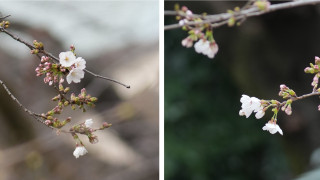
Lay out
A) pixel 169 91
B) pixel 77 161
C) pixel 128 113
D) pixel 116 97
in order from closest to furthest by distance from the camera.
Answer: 1. pixel 128 113
2. pixel 169 91
3. pixel 77 161
4. pixel 116 97

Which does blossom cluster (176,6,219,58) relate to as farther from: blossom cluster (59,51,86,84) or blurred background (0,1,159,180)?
blurred background (0,1,159,180)

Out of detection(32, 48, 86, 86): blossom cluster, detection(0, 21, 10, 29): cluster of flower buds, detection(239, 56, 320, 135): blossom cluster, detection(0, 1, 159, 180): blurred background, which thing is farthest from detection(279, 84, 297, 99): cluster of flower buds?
detection(0, 1, 159, 180): blurred background

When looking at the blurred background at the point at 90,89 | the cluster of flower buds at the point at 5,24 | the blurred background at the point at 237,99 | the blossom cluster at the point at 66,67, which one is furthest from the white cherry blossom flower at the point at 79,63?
the blurred background at the point at 237,99

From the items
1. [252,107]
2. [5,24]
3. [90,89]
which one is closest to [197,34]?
[252,107]

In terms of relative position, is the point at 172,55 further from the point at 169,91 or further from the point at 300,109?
the point at 300,109

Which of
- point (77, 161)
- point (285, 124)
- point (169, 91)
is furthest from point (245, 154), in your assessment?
point (77, 161)

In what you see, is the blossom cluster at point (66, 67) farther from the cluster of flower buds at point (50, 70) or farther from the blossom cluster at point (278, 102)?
the blossom cluster at point (278, 102)
